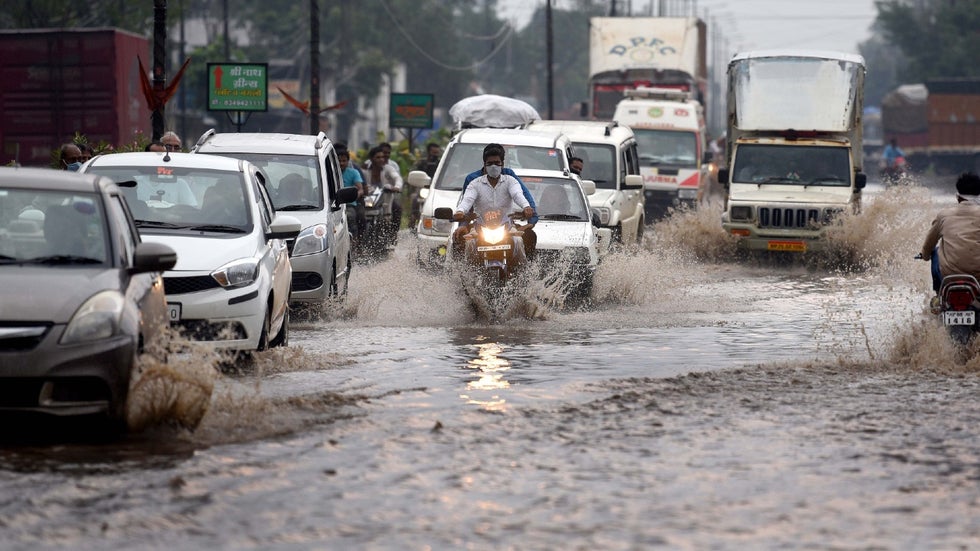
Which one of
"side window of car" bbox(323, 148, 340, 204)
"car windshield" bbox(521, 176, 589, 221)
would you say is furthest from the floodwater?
"car windshield" bbox(521, 176, 589, 221)

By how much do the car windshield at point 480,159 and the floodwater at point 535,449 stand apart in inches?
208

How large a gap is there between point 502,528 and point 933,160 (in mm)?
61548

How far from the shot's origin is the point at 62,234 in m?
8.92

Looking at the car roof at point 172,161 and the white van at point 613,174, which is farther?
the white van at point 613,174

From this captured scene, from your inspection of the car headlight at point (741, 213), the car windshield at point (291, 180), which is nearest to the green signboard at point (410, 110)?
the car headlight at point (741, 213)

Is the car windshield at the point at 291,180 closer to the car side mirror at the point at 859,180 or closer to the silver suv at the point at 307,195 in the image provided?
the silver suv at the point at 307,195

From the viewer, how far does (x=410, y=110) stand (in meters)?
37.0

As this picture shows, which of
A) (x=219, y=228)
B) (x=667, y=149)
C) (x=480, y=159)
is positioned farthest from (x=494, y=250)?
(x=667, y=149)

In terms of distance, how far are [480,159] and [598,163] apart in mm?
3278

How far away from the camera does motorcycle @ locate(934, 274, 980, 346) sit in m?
11.6

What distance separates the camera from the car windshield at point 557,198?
17.6 m

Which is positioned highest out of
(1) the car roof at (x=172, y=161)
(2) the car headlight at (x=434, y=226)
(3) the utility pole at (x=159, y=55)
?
(3) the utility pole at (x=159, y=55)

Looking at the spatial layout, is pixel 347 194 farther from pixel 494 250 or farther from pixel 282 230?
pixel 282 230

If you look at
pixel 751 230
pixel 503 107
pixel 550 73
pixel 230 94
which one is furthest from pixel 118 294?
pixel 550 73
